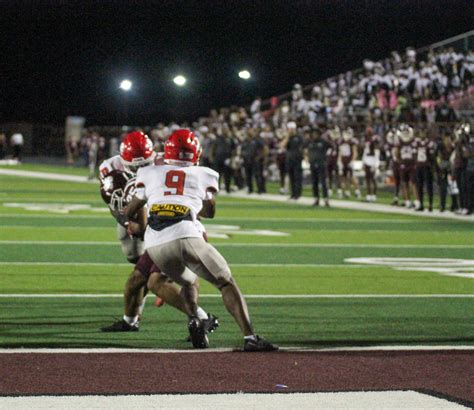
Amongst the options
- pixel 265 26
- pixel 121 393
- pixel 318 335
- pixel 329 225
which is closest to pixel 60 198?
pixel 329 225

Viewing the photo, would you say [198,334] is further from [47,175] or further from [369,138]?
[47,175]

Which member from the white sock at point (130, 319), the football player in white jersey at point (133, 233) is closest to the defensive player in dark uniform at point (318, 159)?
the football player in white jersey at point (133, 233)

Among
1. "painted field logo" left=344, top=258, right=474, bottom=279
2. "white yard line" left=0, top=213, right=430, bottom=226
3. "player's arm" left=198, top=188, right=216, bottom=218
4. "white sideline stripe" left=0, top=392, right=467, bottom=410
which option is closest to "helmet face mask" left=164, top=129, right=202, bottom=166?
"player's arm" left=198, top=188, right=216, bottom=218

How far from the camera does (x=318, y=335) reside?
8.70m

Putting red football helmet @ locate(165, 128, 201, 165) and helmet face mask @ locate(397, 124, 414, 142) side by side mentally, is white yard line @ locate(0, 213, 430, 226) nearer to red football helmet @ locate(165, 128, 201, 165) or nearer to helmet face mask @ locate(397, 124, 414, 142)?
helmet face mask @ locate(397, 124, 414, 142)

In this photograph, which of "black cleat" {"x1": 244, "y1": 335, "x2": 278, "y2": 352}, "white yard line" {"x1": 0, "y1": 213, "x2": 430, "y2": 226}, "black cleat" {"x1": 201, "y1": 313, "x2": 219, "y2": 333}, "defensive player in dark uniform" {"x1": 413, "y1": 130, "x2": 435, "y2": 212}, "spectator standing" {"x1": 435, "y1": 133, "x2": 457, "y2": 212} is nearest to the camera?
"black cleat" {"x1": 244, "y1": 335, "x2": 278, "y2": 352}

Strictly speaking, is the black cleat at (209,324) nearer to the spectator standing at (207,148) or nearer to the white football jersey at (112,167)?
the white football jersey at (112,167)

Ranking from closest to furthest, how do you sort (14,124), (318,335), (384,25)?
(318,335) → (384,25) → (14,124)

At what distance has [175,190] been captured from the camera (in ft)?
26.2

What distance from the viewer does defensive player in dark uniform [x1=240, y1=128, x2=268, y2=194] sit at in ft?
92.9

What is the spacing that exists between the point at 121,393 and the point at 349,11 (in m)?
45.5

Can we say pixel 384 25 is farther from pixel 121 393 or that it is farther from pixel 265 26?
pixel 121 393

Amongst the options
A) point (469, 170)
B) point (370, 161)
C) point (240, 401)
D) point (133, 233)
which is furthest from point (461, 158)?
point (240, 401)

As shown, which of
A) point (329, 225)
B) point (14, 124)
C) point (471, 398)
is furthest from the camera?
point (14, 124)
